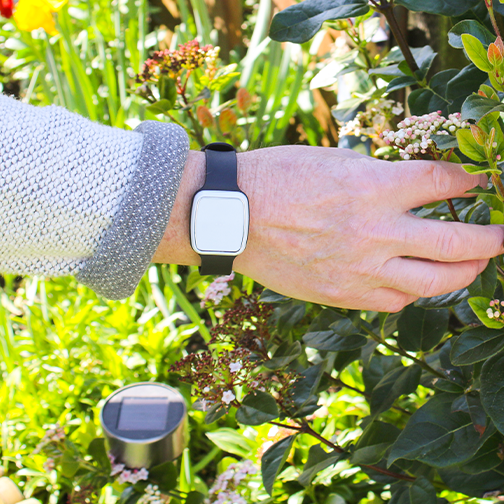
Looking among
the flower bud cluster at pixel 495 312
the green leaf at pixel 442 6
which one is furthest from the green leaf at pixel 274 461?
the green leaf at pixel 442 6

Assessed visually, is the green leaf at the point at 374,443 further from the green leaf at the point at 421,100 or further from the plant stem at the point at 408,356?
the green leaf at the point at 421,100

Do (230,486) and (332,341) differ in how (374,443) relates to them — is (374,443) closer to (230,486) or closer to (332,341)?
(332,341)

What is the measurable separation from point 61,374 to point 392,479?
1.30 meters

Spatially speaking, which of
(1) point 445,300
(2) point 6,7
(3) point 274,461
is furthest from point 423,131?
(2) point 6,7

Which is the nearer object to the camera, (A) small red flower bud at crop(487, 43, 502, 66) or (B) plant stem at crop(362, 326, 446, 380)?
(A) small red flower bud at crop(487, 43, 502, 66)

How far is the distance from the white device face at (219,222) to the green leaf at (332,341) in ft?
0.87

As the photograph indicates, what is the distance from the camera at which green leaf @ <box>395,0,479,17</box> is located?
0.83 metres

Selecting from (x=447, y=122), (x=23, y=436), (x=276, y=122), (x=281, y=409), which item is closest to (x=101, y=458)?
(x=23, y=436)

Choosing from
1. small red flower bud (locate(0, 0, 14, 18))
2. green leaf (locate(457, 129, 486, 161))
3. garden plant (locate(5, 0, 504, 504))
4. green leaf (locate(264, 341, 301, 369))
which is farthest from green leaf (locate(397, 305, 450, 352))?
small red flower bud (locate(0, 0, 14, 18))

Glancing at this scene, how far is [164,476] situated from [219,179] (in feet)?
2.78

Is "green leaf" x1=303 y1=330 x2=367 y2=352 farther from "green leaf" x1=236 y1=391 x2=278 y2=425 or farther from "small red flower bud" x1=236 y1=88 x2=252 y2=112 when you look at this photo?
"small red flower bud" x1=236 y1=88 x2=252 y2=112

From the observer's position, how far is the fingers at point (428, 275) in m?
0.75

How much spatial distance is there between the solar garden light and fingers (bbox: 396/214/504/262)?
0.90 m

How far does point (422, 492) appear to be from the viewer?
3.03 ft
